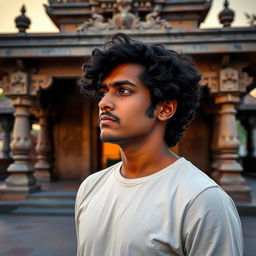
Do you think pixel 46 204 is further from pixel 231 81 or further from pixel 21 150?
pixel 231 81

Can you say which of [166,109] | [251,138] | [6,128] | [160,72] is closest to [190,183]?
[166,109]

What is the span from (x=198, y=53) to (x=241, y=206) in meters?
3.14

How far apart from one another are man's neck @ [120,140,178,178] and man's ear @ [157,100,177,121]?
108 millimetres

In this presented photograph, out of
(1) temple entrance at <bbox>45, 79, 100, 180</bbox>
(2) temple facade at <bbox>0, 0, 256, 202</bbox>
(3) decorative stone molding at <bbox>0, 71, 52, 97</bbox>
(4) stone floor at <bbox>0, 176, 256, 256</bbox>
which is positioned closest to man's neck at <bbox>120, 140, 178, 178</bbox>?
(4) stone floor at <bbox>0, 176, 256, 256</bbox>

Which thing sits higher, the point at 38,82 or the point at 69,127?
the point at 38,82

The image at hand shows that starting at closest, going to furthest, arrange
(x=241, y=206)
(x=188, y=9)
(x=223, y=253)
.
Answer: (x=223, y=253) < (x=241, y=206) < (x=188, y=9)

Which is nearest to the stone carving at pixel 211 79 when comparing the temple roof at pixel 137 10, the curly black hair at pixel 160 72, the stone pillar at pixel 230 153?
the stone pillar at pixel 230 153

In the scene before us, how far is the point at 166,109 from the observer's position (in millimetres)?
1175

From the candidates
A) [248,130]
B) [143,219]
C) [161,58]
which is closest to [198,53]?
[161,58]

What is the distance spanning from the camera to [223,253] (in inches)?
33.4

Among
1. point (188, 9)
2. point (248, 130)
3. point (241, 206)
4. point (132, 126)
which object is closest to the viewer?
point (132, 126)

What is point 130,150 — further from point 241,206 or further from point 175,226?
point 241,206

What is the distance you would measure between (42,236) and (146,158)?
145 inches

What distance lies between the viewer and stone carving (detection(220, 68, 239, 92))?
5645 millimetres
